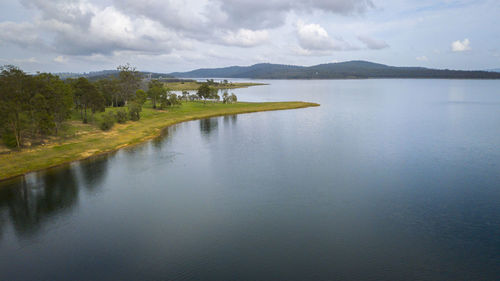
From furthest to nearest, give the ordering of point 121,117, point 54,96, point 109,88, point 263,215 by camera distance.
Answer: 1. point 109,88
2. point 121,117
3. point 54,96
4. point 263,215

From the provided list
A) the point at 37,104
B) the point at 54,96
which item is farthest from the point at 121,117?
the point at 37,104

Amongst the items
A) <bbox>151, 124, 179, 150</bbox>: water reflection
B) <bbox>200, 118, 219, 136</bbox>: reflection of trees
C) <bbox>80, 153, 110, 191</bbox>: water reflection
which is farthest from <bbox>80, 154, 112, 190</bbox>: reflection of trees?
<bbox>200, 118, 219, 136</bbox>: reflection of trees

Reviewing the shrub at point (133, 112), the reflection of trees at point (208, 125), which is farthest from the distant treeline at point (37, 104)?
the reflection of trees at point (208, 125)

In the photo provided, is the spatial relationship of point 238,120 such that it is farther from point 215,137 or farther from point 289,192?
point 289,192

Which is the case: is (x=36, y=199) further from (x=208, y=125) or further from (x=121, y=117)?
(x=208, y=125)

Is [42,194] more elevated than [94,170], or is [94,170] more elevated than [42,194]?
[94,170]

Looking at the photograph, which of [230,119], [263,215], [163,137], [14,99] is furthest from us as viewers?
[230,119]

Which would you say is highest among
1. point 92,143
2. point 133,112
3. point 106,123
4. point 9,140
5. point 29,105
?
point 29,105

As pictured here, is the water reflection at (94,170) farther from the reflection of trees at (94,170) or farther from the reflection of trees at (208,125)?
the reflection of trees at (208,125)
